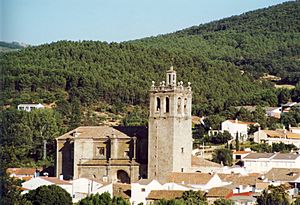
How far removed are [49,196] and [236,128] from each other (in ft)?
69.0

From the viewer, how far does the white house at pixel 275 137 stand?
41.8 meters

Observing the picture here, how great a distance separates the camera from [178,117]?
96.5ft

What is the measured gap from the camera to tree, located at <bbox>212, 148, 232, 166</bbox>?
116ft

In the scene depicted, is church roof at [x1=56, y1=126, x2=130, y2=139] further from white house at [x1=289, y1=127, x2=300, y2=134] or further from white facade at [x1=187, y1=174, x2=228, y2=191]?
white house at [x1=289, y1=127, x2=300, y2=134]

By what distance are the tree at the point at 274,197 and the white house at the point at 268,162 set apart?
9081 mm

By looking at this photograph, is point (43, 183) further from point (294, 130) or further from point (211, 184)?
point (294, 130)

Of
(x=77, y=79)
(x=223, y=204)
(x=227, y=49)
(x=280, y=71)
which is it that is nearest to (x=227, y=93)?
(x=77, y=79)

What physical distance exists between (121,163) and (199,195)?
4.82 meters

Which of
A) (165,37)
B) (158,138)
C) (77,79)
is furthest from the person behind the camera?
(165,37)

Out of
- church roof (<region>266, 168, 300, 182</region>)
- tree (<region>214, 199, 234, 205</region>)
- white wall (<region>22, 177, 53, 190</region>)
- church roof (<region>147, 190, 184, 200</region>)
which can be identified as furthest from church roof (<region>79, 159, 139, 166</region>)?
tree (<region>214, 199, 234, 205</region>)

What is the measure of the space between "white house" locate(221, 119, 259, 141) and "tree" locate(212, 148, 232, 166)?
7.03 metres

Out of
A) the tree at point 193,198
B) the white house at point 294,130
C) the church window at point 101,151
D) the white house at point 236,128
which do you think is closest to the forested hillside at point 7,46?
→ the tree at point 193,198

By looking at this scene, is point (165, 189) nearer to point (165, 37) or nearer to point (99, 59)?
Answer: point (99, 59)

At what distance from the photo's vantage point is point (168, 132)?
1147 inches
